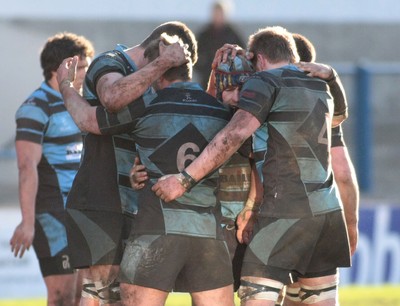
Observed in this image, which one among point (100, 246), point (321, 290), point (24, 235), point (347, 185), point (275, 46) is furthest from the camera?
point (24, 235)

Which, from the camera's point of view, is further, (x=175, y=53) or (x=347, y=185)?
(x=347, y=185)

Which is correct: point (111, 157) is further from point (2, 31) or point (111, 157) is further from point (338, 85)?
point (2, 31)

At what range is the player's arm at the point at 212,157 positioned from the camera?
648cm

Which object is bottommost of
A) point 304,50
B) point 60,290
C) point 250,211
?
point 60,290

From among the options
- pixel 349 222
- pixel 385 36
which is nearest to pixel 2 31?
pixel 385 36

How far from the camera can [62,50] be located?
856cm

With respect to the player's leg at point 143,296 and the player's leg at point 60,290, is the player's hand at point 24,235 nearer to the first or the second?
the player's leg at point 60,290

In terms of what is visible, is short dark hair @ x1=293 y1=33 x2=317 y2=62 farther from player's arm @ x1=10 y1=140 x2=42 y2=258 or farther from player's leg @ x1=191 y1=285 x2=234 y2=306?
player's arm @ x1=10 y1=140 x2=42 y2=258

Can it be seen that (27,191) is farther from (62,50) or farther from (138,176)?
(138,176)

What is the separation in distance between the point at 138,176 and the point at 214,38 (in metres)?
8.83

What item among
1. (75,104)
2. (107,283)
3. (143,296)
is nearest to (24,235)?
(107,283)

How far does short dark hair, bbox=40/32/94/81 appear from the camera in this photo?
852 cm

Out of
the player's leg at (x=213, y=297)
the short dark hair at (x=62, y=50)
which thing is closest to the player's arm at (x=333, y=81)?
the player's leg at (x=213, y=297)

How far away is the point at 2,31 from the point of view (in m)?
17.9
